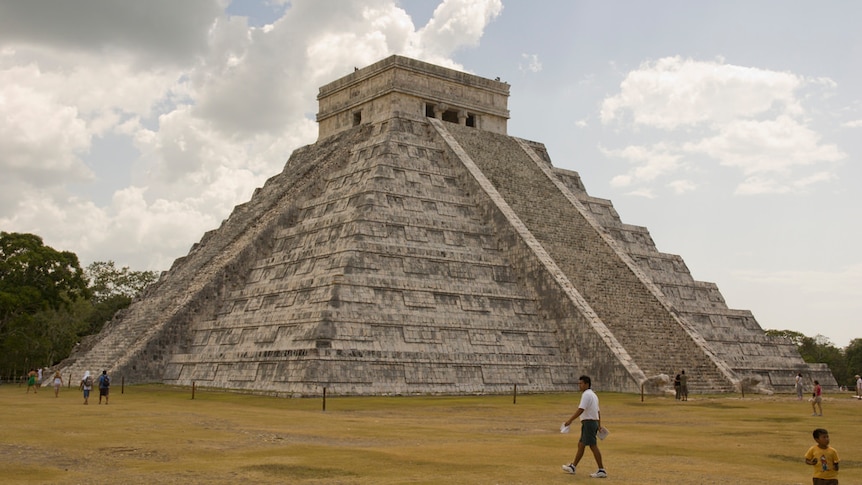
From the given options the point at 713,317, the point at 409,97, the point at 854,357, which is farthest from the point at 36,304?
the point at 854,357

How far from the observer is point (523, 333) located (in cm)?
2894

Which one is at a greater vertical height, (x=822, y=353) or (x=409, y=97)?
(x=409, y=97)

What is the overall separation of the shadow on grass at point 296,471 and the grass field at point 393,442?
0.03 m

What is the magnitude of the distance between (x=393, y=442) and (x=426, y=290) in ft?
46.1

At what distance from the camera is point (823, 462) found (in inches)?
345

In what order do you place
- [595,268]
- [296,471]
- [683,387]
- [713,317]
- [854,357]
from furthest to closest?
[854,357] → [713,317] → [595,268] → [683,387] → [296,471]

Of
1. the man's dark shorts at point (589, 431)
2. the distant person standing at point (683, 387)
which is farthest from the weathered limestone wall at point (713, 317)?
the man's dark shorts at point (589, 431)

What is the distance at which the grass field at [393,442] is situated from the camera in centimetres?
1105

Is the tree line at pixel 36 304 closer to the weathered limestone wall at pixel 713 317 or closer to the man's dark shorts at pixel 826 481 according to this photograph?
the weathered limestone wall at pixel 713 317

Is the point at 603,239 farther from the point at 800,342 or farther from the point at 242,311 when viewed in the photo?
the point at 800,342

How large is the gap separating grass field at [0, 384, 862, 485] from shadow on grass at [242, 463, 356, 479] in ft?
0.08

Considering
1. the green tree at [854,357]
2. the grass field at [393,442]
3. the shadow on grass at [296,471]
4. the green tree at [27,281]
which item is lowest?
the shadow on grass at [296,471]

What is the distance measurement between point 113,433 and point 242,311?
15212 mm

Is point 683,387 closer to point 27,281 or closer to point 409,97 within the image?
point 409,97
